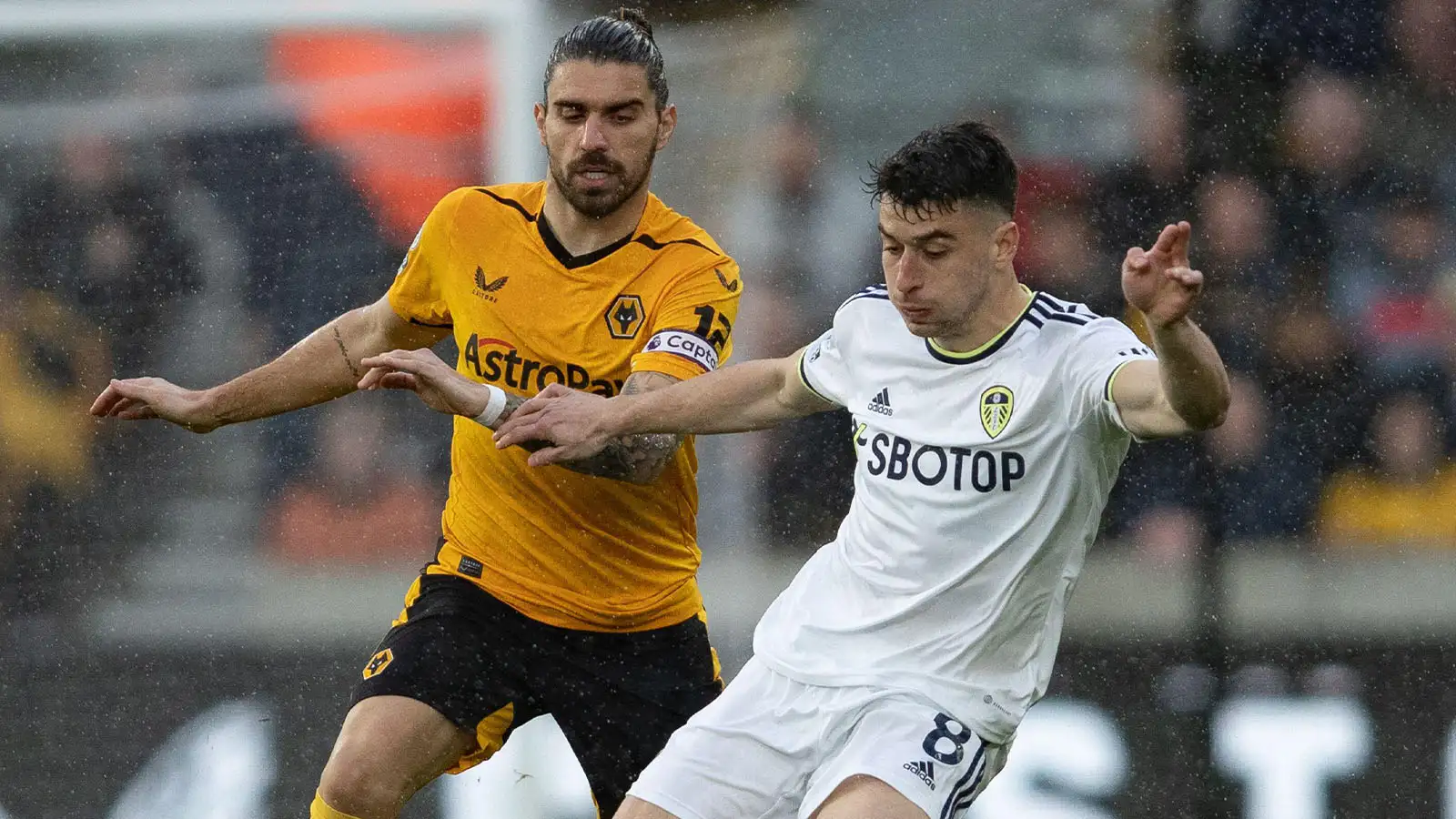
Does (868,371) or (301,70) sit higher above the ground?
(301,70)

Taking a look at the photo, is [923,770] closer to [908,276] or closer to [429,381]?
[908,276]

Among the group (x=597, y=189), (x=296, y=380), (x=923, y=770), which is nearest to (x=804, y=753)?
(x=923, y=770)

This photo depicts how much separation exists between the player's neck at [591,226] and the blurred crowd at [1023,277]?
1.30 metres

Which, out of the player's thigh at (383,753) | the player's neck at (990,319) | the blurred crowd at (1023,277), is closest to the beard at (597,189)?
the player's neck at (990,319)

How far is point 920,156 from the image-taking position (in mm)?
2531

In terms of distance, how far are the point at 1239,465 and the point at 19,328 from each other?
3331mm

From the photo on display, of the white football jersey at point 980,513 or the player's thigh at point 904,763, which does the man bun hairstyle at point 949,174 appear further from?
the player's thigh at point 904,763

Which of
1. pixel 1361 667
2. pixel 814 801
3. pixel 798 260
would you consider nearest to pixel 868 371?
pixel 814 801

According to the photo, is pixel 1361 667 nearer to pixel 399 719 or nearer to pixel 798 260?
pixel 798 260

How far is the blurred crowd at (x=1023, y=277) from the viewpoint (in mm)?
4277

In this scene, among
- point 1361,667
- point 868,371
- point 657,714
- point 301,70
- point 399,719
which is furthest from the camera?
point 301,70

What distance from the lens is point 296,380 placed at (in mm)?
3309

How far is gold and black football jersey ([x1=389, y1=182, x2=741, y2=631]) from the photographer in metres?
3.12

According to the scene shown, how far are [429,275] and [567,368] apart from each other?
388 millimetres
